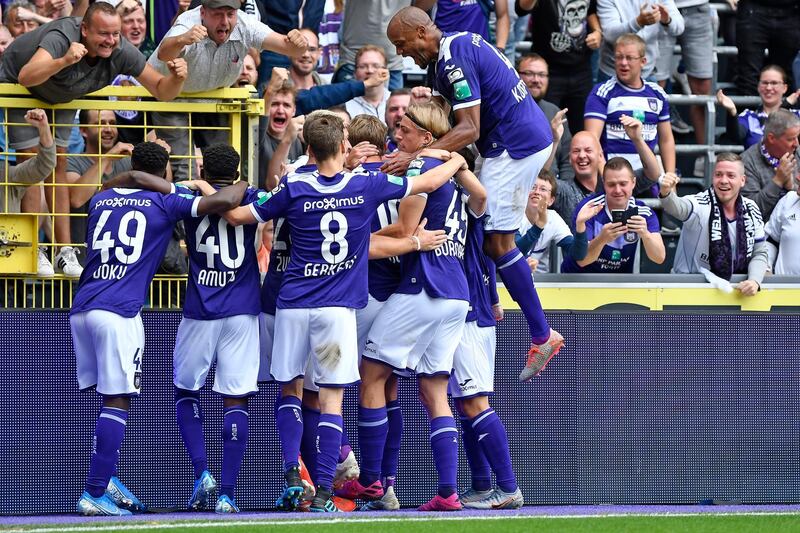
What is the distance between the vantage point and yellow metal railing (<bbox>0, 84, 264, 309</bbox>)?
9.52 meters

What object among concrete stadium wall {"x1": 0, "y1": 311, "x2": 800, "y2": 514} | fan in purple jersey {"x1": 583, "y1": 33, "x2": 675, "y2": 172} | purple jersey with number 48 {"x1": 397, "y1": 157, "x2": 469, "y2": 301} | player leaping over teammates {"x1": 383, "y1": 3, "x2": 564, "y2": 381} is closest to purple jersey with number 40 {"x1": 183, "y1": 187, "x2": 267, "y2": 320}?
concrete stadium wall {"x1": 0, "y1": 311, "x2": 800, "y2": 514}

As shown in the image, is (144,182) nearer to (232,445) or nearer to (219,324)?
(219,324)

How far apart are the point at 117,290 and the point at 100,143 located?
1.22 m

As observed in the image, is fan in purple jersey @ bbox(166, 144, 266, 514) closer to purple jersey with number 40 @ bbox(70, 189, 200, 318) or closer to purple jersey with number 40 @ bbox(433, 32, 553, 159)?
purple jersey with number 40 @ bbox(70, 189, 200, 318)

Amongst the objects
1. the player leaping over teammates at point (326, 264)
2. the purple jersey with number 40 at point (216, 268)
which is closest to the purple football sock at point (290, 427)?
the player leaping over teammates at point (326, 264)

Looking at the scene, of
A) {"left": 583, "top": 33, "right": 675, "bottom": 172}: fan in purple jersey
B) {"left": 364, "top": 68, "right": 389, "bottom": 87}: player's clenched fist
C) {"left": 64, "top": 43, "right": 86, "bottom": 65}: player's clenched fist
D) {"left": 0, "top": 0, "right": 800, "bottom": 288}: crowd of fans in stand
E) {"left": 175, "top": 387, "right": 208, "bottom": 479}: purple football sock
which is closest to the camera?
{"left": 175, "top": 387, "right": 208, "bottom": 479}: purple football sock

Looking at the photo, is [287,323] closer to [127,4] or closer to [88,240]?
[88,240]

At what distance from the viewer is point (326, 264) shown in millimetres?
8523

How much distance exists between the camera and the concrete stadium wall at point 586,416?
9.22m

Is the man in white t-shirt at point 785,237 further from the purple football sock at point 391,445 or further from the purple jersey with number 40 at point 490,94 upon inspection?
the purple football sock at point 391,445

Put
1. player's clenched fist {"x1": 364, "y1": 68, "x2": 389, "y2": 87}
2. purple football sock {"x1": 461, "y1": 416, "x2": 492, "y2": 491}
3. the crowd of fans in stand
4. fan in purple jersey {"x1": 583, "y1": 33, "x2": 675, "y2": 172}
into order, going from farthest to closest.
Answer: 1. fan in purple jersey {"x1": 583, "y1": 33, "x2": 675, "y2": 172}
2. player's clenched fist {"x1": 364, "y1": 68, "x2": 389, "y2": 87}
3. the crowd of fans in stand
4. purple football sock {"x1": 461, "y1": 416, "x2": 492, "y2": 491}

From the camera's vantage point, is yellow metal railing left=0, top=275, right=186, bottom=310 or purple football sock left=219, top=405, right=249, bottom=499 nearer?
purple football sock left=219, top=405, right=249, bottom=499

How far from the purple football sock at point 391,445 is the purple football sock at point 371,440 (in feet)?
0.71

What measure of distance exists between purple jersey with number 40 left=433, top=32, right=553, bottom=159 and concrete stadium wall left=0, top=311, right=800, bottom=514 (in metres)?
1.13
